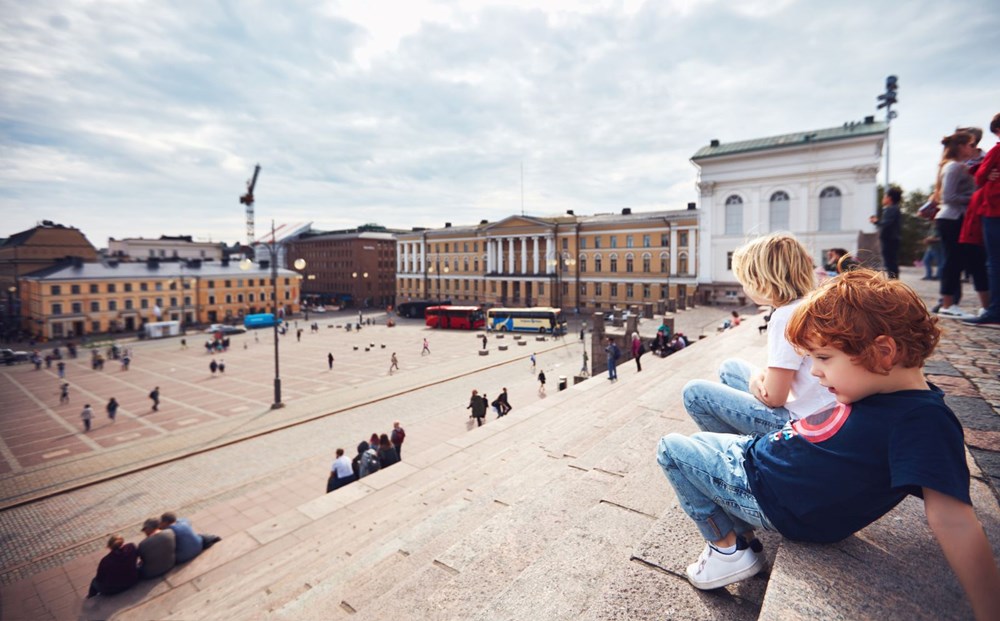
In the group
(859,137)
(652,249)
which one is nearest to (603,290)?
(652,249)

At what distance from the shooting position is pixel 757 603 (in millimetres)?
2076

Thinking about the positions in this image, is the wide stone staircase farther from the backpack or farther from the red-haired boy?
the backpack

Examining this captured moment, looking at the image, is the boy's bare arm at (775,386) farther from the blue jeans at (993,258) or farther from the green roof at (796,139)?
the green roof at (796,139)

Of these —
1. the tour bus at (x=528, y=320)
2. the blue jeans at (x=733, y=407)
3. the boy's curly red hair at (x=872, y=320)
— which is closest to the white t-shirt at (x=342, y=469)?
the blue jeans at (x=733, y=407)

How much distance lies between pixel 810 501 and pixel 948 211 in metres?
6.37

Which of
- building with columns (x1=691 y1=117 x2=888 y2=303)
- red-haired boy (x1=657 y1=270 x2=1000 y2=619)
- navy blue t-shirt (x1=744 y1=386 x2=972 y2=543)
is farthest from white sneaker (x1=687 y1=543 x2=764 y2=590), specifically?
building with columns (x1=691 y1=117 x2=888 y2=303)

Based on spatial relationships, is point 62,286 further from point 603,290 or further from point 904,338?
point 904,338

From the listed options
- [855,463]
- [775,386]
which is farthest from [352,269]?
[855,463]

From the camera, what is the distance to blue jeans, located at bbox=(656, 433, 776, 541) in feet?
6.51

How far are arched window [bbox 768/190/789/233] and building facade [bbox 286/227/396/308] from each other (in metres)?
69.0

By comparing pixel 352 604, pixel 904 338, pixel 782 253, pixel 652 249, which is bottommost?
pixel 352 604

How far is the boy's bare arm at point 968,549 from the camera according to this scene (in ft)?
4.11

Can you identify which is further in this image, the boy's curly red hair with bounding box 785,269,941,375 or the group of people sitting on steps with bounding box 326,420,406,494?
the group of people sitting on steps with bounding box 326,420,406,494

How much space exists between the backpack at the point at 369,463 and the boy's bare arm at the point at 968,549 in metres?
9.73
